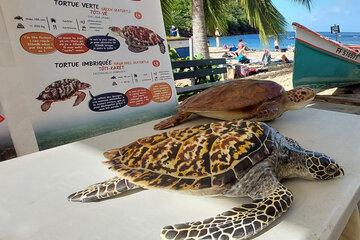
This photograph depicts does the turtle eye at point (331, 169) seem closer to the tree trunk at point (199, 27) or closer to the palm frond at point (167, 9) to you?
the palm frond at point (167, 9)

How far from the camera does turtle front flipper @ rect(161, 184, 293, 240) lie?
92 centimetres

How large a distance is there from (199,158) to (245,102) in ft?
3.42

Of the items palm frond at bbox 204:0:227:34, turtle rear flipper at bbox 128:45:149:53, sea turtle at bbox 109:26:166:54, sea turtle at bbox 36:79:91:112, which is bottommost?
sea turtle at bbox 36:79:91:112

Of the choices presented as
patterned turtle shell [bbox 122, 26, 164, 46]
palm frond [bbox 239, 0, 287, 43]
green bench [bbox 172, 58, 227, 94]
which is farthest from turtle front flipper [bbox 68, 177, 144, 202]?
palm frond [bbox 239, 0, 287, 43]

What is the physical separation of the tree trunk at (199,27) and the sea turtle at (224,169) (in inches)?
221

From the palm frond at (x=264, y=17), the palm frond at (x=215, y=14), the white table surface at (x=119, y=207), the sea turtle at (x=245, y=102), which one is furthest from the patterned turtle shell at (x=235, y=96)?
the palm frond at (x=264, y=17)

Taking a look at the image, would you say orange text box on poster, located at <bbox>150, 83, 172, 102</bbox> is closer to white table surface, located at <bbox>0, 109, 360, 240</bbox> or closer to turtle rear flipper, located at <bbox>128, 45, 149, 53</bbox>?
turtle rear flipper, located at <bbox>128, 45, 149, 53</bbox>

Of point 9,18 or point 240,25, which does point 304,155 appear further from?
point 240,25

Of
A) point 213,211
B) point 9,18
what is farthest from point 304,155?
point 9,18

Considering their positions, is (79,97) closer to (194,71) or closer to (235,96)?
(235,96)

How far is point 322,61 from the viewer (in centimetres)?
547

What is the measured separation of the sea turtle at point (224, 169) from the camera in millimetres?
1050

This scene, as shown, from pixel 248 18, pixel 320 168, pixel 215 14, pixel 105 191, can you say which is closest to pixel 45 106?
pixel 105 191

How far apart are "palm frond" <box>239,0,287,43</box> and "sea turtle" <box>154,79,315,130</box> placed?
230 inches
